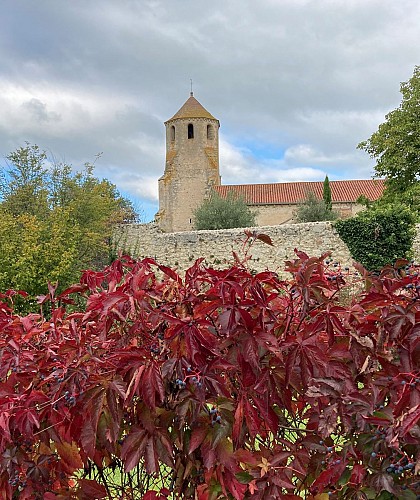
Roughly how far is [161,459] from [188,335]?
0.40 metres

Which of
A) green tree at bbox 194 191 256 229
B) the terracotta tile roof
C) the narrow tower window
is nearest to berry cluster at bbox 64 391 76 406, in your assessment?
green tree at bbox 194 191 256 229

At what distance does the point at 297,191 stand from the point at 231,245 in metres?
24.2

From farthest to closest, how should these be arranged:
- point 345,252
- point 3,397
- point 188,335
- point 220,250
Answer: point 220,250 → point 345,252 → point 3,397 → point 188,335

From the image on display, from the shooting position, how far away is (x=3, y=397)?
188 centimetres

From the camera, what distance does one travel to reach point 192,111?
49.9 metres

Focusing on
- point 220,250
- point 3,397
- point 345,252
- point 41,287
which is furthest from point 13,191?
point 3,397

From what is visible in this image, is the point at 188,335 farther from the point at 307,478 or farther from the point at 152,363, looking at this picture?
the point at 307,478

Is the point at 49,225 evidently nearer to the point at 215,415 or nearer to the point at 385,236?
the point at 385,236

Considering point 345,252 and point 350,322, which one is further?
point 345,252

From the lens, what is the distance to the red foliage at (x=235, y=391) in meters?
1.60

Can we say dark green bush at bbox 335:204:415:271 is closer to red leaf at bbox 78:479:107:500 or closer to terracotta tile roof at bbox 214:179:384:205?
red leaf at bbox 78:479:107:500

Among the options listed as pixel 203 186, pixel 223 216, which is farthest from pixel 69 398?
pixel 203 186

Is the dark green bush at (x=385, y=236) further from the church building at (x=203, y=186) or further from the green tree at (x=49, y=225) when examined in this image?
the church building at (x=203, y=186)

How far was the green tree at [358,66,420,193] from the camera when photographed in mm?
26125
